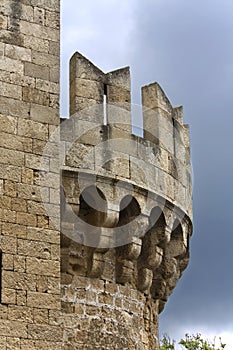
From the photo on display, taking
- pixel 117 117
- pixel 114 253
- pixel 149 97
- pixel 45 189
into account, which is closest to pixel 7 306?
pixel 45 189

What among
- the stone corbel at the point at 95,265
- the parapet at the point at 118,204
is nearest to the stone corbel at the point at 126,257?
the parapet at the point at 118,204

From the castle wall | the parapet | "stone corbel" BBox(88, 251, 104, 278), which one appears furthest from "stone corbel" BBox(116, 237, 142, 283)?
the castle wall

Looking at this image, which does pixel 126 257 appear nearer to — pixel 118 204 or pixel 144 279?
pixel 144 279

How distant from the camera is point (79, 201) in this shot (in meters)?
10.9

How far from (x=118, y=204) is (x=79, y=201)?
526mm

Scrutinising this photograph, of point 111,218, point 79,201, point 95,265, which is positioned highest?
point 79,201

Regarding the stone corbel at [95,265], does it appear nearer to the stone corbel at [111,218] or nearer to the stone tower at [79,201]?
the stone tower at [79,201]

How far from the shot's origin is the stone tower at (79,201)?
9.90 m

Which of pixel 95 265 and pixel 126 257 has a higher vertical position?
pixel 126 257

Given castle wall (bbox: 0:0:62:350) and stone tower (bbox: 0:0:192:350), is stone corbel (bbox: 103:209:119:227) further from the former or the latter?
castle wall (bbox: 0:0:62:350)

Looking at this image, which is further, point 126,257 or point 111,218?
point 126,257

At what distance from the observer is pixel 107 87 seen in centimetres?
1169

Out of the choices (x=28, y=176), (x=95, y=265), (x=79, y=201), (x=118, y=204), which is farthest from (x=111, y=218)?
(x=28, y=176)

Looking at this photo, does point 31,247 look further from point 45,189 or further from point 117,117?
point 117,117
